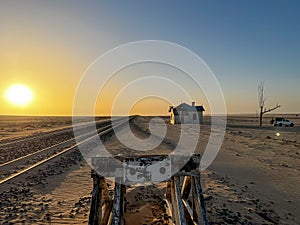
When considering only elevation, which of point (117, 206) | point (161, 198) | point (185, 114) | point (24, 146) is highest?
point (185, 114)

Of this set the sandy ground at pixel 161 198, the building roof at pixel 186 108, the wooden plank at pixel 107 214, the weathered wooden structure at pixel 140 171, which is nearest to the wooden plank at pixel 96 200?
the weathered wooden structure at pixel 140 171

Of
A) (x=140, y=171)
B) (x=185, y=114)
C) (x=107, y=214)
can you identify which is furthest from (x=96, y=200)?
(x=185, y=114)

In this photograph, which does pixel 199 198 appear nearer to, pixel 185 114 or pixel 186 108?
pixel 185 114

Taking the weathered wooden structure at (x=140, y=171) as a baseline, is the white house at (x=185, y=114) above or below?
above

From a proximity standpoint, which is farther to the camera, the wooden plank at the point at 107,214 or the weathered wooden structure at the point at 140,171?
the wooden plank at the point at 107,214

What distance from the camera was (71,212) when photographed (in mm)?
6543

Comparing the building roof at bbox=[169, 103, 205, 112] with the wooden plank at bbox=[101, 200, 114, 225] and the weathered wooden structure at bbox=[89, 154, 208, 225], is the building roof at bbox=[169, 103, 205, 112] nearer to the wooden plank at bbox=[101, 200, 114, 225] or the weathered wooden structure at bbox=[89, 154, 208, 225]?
the wooden plank at bbox=[101, 200, 114, 225]

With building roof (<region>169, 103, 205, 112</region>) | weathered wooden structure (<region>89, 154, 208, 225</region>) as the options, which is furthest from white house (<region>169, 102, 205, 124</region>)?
weathered wooden structure (<region>89, 154, 208, 225</region>)

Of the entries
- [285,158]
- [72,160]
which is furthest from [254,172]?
[72,160]

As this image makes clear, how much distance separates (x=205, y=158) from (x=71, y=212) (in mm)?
9286

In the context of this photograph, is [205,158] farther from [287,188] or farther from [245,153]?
[287,188]

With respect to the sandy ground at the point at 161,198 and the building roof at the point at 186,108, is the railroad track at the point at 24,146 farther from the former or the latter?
the building roof at the point at 186,108

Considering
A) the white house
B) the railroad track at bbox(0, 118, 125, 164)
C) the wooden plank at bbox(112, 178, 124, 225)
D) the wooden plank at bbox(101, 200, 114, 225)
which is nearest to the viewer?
the wooden plank at bbox(112, 178, 124, 225)

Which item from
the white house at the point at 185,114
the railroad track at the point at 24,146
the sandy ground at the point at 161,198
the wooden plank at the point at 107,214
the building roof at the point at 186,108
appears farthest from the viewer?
the building roof at the point at 186,108
